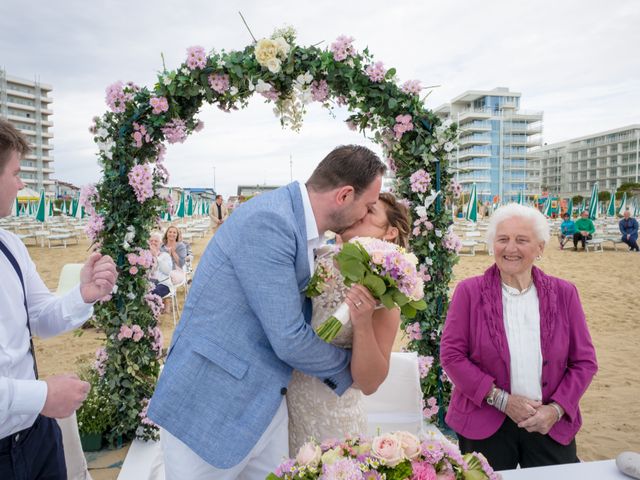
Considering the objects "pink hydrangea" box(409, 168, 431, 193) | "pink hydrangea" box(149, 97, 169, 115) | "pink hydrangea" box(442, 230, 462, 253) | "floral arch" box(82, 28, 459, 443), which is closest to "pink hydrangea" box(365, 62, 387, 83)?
"floral arch" box(82, 28, 459, 443)

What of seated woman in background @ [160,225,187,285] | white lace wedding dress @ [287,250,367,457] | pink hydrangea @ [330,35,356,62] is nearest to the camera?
white lace wedding dress @ [287,250,367,457]

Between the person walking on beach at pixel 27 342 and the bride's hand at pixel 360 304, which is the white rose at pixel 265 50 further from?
the bride's hand at pixel 360 304

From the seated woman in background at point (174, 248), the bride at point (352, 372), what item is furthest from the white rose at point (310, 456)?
the seated woman in background at point (174, 248)

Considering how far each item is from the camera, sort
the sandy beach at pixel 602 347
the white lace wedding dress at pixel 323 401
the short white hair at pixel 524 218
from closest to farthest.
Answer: the white lace wedding dress at pixel 323 401 → the short white hair at pixel 524 218 → the sandy beach at pixel 602 347

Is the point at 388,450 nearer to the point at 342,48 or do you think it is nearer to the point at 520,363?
the point at 520,363

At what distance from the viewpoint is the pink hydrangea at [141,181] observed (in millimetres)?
4402

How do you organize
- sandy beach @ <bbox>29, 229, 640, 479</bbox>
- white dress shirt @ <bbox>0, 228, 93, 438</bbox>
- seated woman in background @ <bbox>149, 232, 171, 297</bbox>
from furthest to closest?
1. seated woman in background @ <bbox>149, 232, 171, 297</bbox>
2. sandy beach @ <bbox>29, 229, 640, 479</bbox>
3. white dress shirt @ <bbox>0, 228, 93, 438</bbox>

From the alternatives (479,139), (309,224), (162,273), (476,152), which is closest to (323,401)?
(309,224)

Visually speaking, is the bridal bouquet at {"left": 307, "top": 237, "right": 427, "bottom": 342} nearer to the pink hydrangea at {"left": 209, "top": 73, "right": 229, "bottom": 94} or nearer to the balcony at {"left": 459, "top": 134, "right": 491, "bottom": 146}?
the pink hydrangea at {"left": 209, "top": 73, "right": 229, "bottom": 94}

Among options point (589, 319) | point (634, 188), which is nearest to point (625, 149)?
point (634, 188)

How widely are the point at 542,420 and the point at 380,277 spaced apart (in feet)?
4.91

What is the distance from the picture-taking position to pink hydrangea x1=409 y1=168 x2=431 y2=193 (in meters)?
4.66

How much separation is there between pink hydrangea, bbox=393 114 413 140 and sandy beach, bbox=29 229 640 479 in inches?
140

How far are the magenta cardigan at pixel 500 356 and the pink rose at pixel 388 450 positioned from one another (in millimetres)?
1551
